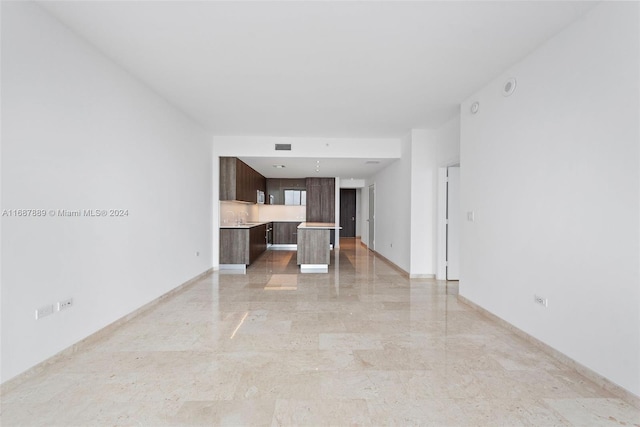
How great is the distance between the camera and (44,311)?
2.38 meters

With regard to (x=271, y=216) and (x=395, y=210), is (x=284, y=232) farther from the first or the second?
(x=395, y=210)

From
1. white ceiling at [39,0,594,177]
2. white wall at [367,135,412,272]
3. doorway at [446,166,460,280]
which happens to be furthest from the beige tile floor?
white ceiling at [39,0,594,177]

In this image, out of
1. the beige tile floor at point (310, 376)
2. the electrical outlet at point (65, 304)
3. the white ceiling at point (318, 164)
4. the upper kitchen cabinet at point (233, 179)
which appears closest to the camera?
the beige tile floor at point (310, 376)

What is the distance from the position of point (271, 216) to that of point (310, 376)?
8275 mm

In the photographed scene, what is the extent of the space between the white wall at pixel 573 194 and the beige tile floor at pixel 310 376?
38 centimetres

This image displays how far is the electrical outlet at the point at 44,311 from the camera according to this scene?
2322mm

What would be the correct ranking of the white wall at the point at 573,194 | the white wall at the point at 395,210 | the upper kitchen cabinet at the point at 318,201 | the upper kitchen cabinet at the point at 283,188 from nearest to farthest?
the white wall at the point at 573,194, the white wall at the point at 395,210, the upper kitchen cabinet at the point at 318,201, the upper kitchen cabinet at the point at 283,188

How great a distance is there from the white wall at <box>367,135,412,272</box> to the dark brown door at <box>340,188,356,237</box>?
4.93 metres

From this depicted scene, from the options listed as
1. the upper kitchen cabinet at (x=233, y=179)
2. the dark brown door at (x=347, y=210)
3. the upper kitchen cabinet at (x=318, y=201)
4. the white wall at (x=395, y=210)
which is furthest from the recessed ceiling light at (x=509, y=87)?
the dark brown door at (x=347, y=210)

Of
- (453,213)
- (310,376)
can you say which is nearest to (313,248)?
(453,213)

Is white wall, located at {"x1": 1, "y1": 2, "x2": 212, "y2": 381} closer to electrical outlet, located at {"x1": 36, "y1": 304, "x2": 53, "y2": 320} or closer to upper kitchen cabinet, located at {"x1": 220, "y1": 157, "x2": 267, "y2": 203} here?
electrical outlet, located at {"x1": 36, "y1": 304, "x2": 53, "y2": 320}

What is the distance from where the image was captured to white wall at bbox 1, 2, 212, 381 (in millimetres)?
2152

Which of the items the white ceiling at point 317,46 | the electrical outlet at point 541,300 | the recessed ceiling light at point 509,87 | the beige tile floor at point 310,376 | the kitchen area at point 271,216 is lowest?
the beige tile floor at point 310,376

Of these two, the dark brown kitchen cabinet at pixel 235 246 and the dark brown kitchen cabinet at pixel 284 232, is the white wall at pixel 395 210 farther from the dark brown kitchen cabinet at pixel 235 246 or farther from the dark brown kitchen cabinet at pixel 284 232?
the dark brown kitchen cabinet at pixel 235 246
